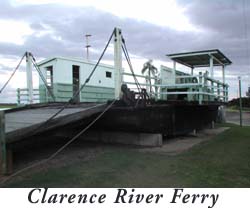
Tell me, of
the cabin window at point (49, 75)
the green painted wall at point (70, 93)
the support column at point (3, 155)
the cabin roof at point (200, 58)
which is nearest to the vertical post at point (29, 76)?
the green painted wall at point (70, 93)

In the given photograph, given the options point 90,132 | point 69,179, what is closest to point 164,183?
point 69,179

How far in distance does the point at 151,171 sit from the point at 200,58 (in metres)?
8.31

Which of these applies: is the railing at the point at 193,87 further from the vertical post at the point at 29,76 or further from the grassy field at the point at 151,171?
the vertical post at the point at 29,76

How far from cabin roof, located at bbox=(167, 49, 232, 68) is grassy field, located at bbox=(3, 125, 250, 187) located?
5.13 meters

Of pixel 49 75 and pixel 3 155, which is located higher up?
pixel 49 75

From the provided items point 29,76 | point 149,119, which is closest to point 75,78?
point 29,76

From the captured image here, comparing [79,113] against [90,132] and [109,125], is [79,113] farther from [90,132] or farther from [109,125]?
[90,132]

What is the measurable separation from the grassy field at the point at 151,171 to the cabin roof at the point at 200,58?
5.13m

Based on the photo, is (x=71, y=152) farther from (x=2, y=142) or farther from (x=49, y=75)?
(x=49, y=75)

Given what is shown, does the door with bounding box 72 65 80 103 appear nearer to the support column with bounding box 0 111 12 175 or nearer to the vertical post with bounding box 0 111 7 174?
the support column with bounding box 0 111 12 175

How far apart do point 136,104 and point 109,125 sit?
105 cm

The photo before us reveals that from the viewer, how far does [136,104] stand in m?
6.63

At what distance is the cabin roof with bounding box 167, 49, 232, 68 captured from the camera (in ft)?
33.8

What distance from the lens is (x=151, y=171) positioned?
14.5ft
